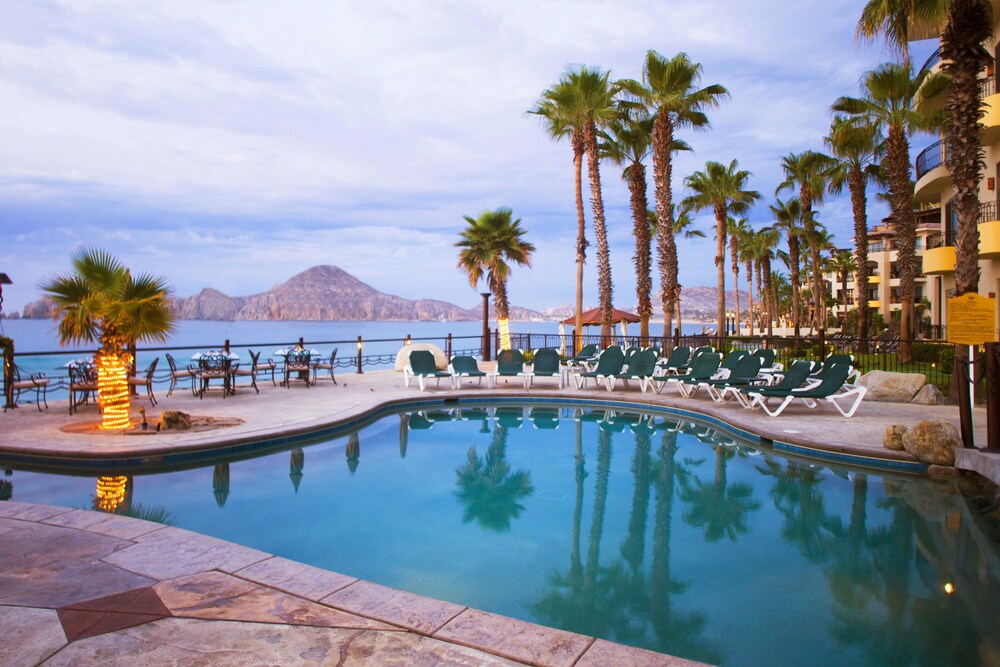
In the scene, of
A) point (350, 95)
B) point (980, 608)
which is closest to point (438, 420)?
point (980, 608)

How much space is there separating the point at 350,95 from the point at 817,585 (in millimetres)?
19428

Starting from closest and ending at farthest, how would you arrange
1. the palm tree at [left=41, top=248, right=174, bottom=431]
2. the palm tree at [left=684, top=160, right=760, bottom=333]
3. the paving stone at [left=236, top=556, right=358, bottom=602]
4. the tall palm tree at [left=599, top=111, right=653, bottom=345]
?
the paving stone at [left=236, top=556, right=358, bottom=602], the palm tree at [left=41, top=248, right=174, bottom=431], the tall palm tree at [left=599, top=111, right=653, bottom=345], the palm tree at [left=684, top=160, right=760, bottom=333]

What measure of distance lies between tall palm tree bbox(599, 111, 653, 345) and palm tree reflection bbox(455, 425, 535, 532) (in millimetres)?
15507

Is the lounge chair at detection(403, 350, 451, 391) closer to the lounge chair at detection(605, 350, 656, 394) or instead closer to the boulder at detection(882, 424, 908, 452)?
the lounge chair at detection(605, 350, 656, 394)

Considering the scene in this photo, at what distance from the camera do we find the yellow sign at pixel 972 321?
237 inches

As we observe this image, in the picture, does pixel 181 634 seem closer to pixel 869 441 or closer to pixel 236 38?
pixel 869 441

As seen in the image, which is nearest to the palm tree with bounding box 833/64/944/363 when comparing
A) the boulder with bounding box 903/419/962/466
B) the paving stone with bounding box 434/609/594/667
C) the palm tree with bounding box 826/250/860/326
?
the boulder with bounding box 903/419/962/466

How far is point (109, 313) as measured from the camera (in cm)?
765

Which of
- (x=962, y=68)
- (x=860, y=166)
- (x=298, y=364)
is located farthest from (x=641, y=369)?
(x=860, y=166)

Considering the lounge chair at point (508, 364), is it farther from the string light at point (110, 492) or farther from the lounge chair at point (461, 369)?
the string light at point (110, 492)

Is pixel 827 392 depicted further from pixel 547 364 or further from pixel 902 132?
pixel 902 132

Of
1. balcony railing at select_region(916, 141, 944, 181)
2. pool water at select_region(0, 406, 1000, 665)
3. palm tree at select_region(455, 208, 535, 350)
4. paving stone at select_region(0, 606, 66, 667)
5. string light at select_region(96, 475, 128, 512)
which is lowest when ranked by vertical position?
pool water at select_region(0, 406, 1000, 665)

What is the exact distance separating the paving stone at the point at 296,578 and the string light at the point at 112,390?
5.68 m

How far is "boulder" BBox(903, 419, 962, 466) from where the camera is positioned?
6609 mm
